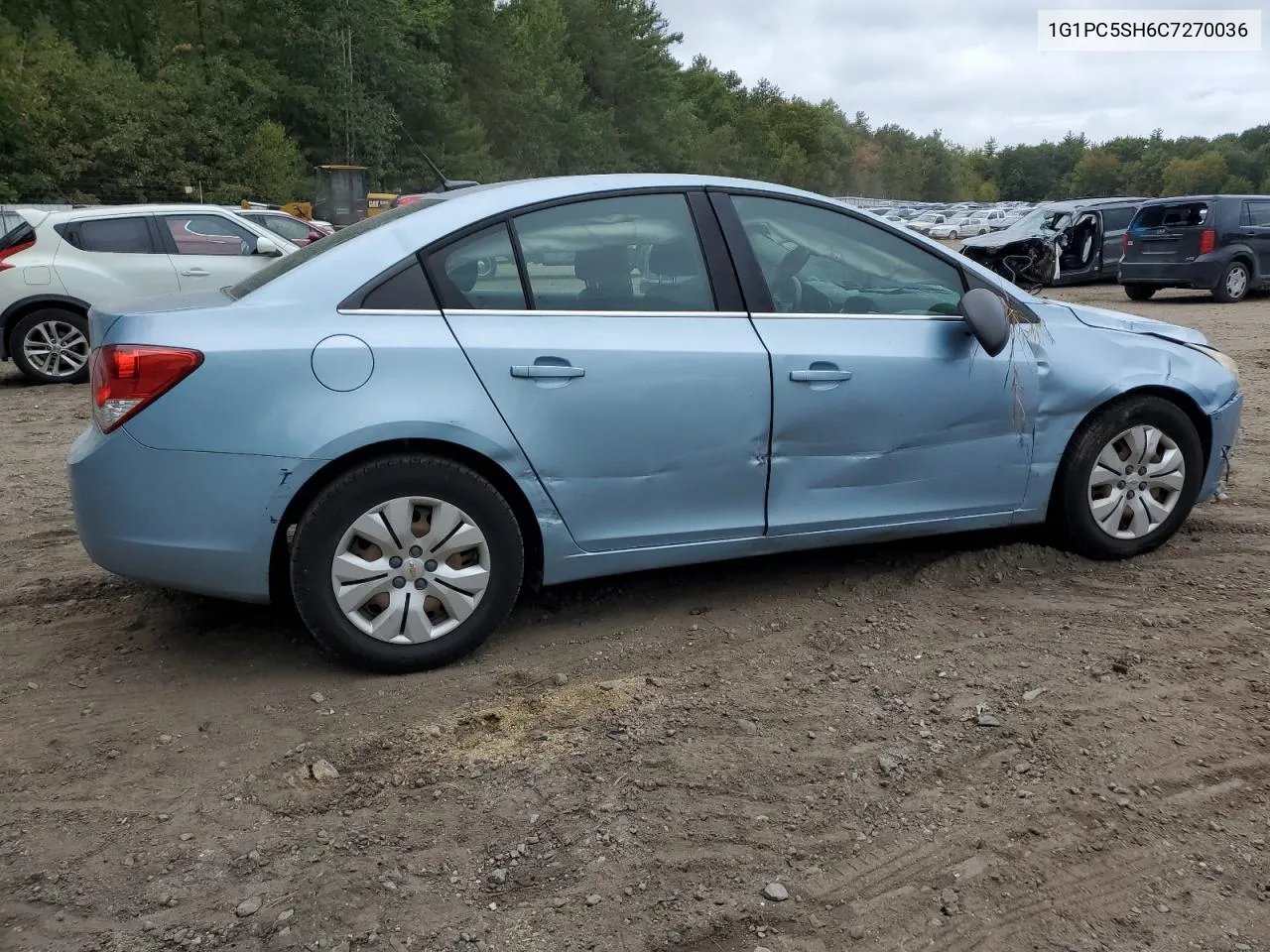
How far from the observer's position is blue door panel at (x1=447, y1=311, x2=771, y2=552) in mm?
3594

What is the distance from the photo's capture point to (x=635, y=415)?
3.70 metres

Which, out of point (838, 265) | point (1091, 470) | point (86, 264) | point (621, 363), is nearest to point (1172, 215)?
point (1091, 470)

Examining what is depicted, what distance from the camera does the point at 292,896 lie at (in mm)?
2514

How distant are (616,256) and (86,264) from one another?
308 inches

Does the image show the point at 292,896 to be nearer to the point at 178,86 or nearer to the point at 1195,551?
the point at 1195,551

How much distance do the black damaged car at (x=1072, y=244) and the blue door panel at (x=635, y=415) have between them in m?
16.6

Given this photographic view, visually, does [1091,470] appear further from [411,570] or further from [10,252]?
[10,252]

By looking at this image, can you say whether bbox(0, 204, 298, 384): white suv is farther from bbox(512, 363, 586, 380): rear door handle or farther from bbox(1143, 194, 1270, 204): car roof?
bbox(1143, 194, 1270, 204): car roof

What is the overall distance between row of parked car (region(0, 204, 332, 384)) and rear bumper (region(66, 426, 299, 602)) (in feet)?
22.3

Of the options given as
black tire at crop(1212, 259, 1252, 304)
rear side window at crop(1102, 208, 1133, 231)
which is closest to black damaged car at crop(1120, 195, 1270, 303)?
black tire at crop(1212, 259, 1252, 304)

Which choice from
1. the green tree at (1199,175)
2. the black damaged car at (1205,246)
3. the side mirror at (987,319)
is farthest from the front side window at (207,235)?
the green tree at (1199,175)

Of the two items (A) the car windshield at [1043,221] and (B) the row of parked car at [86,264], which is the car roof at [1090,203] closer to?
(A) the car windshield at [1043,221]

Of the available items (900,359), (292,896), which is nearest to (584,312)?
(900,359)

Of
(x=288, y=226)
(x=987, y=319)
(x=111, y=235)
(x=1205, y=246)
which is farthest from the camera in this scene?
(x=1205, y=246)
